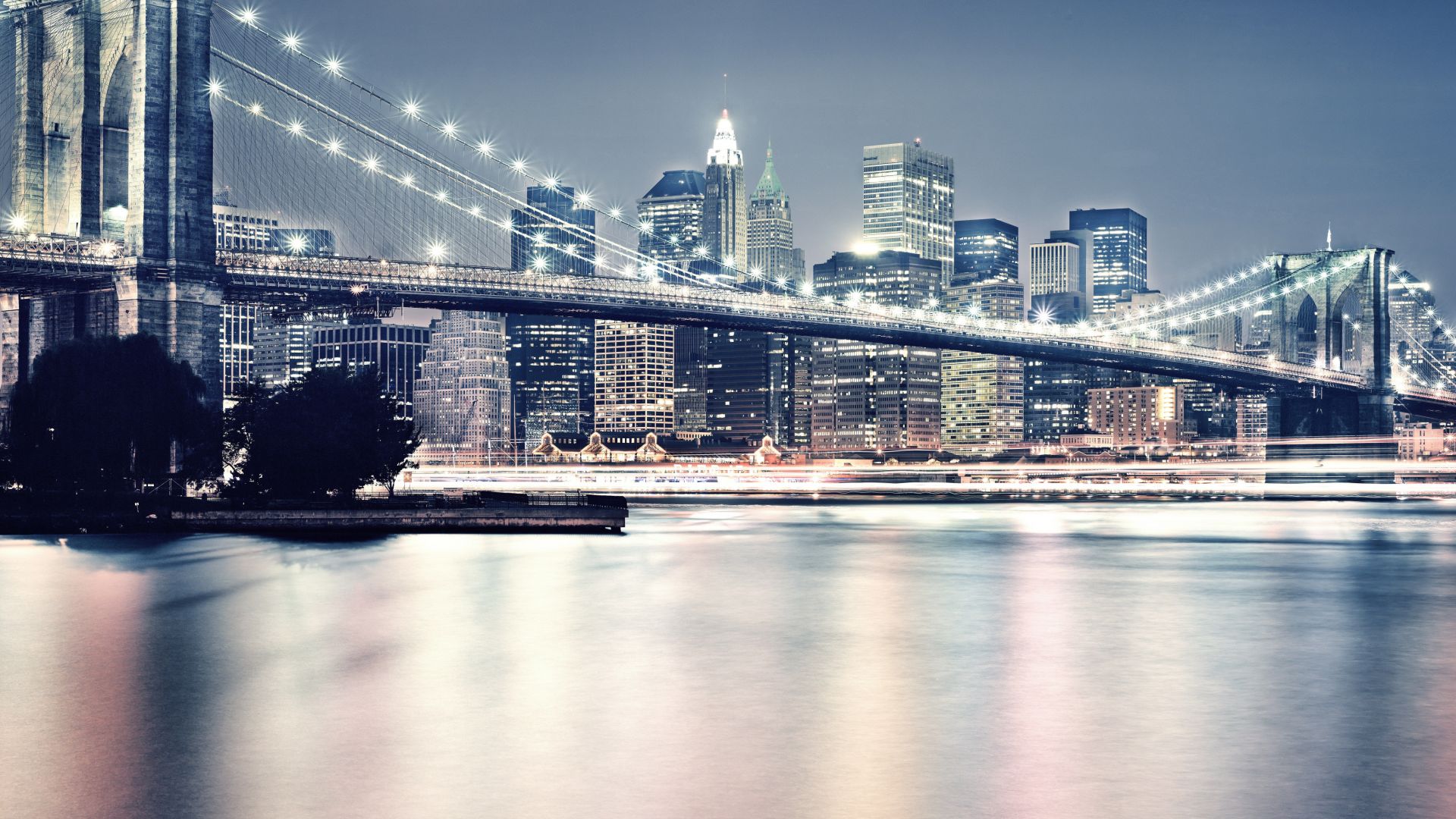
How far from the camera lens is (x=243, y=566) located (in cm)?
3634

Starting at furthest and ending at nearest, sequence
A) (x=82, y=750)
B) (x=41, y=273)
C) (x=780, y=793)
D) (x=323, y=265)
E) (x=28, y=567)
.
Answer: (x=323, y=265) < (x=41, y=273) < (x=28, y=567) < (x=82, y=750) < (x=780, y=793)

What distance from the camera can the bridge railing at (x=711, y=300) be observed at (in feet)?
206

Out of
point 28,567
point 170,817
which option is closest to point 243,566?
point 28,567

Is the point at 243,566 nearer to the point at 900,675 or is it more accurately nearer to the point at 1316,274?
the point at 900,675

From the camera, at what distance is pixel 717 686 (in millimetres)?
19906

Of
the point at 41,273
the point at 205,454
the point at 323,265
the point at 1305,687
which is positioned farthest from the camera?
the point at 323,265

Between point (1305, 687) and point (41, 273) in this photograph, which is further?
point (41, 273)

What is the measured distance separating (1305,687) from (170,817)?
45.7 feet

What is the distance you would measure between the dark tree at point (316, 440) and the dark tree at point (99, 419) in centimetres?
217

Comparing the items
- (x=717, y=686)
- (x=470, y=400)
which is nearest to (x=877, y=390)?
(x=470, y=400)

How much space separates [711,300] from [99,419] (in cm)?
3687

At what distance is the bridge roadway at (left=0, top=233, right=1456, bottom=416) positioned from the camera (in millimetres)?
55188

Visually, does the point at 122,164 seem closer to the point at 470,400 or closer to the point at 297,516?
the point at 297,516

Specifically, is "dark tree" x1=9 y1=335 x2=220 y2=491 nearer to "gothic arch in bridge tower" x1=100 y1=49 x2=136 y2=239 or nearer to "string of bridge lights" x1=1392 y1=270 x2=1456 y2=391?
"gothic arch in bridge tower" x1=100 y1=49 x2=136 y2=239
